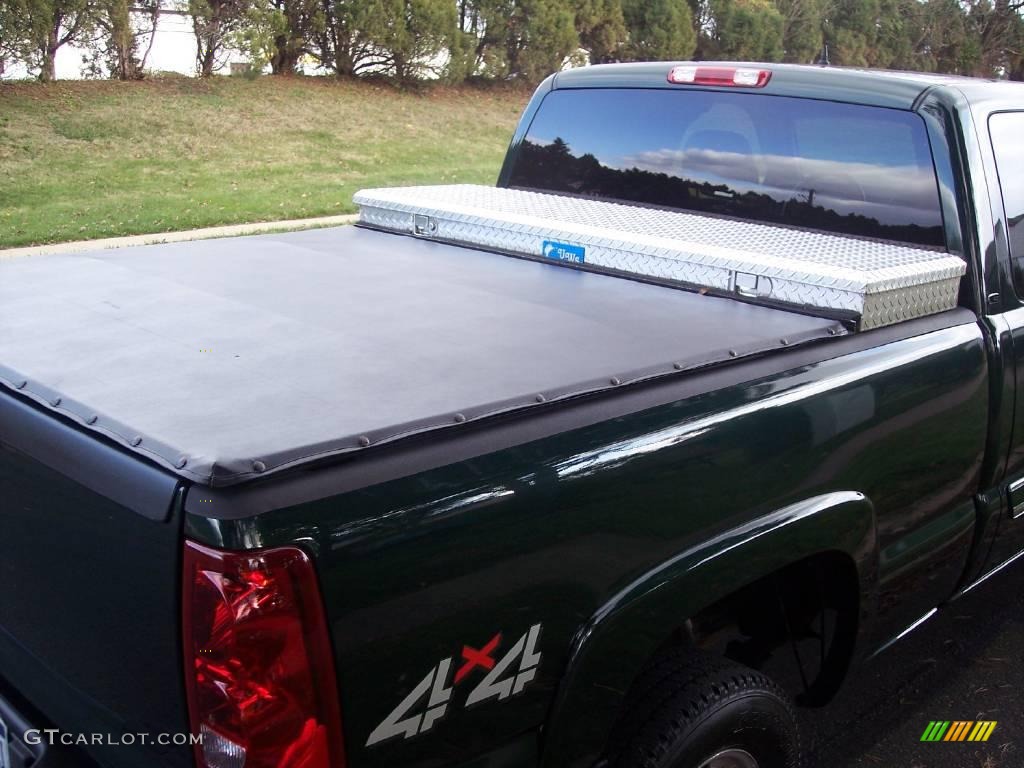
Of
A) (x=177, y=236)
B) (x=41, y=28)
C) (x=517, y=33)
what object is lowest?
(x=177, y=236)

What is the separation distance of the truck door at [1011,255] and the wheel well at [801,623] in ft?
2.51

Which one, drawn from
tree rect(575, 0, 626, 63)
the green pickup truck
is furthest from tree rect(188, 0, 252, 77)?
the green pickup truck

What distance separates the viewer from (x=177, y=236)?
10102mm

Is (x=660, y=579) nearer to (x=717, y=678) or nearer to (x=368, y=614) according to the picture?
(x=717, y=678)

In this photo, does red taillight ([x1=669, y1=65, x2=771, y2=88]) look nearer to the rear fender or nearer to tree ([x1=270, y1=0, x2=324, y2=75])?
the rear fender

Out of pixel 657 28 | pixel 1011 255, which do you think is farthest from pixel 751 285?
pixel 657 28

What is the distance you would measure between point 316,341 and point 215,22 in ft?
54.1

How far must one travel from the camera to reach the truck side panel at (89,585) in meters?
1.55

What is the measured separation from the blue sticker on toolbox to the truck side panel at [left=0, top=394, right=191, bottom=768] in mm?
1765

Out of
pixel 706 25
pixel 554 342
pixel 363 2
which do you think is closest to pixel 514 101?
pixel 363 2

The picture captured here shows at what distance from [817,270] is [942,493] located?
704 mm

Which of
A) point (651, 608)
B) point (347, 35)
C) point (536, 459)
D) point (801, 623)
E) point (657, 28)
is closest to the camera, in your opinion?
point (536, 459)

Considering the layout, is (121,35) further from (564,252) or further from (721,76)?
(564,252)

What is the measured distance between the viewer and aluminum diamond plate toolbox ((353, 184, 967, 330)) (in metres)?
2.60
